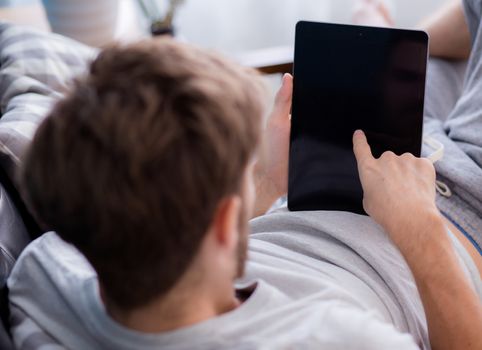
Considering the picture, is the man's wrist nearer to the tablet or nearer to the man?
the man

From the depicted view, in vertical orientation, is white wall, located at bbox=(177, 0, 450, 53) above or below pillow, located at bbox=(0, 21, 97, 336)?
below

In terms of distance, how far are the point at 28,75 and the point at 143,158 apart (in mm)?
630

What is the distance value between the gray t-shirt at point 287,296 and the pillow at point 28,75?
0.19 meters

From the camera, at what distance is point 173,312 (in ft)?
1.76

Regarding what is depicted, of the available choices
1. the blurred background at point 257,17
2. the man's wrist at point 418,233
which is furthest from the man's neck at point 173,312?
the blurred background at point 257,17

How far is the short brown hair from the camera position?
1.50 feet

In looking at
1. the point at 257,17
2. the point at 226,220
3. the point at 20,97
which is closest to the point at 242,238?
the point at 226,220

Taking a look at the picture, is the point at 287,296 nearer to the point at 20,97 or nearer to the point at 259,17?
the point at 20,97

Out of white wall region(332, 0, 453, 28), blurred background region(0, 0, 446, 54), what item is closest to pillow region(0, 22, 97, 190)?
blurred background region(0, 0, 446, 54)

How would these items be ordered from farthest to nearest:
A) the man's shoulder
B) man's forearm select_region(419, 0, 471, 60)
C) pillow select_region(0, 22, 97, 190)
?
man's forearm select_region(419, 0, 471, 60), pillow select_region(0, 22, 97, 190), the man's shoulder

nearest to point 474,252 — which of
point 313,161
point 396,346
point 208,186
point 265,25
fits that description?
point 313,161

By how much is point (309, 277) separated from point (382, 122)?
10.3 inches

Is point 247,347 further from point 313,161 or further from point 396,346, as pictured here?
point 313,161

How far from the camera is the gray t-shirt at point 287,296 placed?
554 mm
